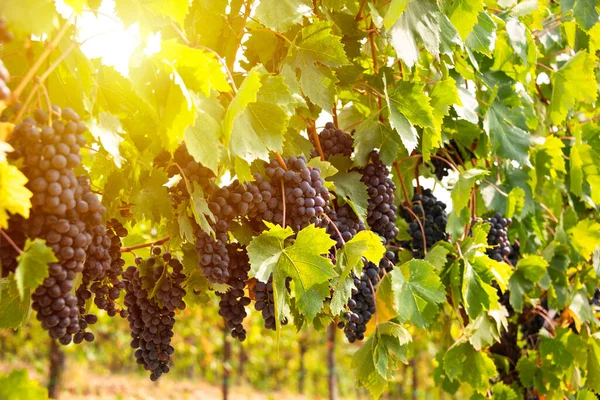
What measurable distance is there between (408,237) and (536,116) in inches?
40.7

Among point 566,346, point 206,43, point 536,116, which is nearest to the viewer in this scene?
point 206,43

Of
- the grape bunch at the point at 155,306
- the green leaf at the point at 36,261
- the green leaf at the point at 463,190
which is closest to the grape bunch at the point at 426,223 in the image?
the green leaf at the point at 463,190

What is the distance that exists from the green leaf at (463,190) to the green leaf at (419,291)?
0.43 meters

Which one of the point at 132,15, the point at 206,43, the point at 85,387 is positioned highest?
the point at 206,43

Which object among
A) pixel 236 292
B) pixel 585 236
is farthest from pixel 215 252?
pixel 585 236

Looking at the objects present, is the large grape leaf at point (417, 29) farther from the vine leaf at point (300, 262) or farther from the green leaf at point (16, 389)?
the green leaf at point (16, 389)

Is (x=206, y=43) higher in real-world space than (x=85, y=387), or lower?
higher

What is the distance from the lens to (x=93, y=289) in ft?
4.89

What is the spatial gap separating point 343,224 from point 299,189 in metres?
0.32


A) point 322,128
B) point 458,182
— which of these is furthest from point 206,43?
point 458,182

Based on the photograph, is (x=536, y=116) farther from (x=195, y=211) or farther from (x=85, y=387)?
(x=85, y=387)

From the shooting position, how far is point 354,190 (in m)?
1.86

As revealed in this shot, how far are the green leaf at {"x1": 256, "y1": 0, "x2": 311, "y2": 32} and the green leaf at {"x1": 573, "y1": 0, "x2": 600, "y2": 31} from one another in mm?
1497

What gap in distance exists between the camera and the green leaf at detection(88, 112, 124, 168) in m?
1.21
